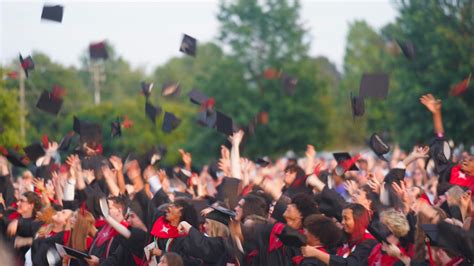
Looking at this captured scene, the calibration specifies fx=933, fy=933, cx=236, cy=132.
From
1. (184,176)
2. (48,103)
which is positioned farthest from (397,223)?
(48,103)

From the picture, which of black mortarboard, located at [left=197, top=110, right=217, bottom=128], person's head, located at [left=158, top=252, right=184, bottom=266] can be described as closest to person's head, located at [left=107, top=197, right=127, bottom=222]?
person's head, located at [left=158, top=252, right=184, bottom=266]

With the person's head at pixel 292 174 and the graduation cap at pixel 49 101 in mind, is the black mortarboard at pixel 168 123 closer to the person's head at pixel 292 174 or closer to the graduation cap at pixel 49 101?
the graduation cap at pixel 49 101

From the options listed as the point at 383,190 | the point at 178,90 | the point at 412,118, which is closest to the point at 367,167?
the point at 178,90

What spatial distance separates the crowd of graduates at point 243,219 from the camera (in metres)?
6.75

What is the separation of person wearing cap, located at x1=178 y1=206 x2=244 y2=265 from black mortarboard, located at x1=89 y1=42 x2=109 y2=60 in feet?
25.8

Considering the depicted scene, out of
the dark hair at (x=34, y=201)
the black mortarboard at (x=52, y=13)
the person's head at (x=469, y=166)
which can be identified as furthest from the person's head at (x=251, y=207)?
the black mortarboard at (x=52, y=13)

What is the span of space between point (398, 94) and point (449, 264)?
30645mm

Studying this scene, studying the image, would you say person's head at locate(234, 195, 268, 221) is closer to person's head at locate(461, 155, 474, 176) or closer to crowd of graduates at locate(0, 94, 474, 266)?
crowd of graduates at locate(0, 94, 474, 266)

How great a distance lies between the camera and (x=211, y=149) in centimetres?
4431

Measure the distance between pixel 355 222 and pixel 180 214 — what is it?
57.6 inches

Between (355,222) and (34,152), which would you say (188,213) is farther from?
(34,152)

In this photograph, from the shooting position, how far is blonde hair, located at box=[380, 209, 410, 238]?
6750 millimetres

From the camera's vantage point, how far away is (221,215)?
7.34 meters

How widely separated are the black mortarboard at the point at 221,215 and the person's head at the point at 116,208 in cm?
118
